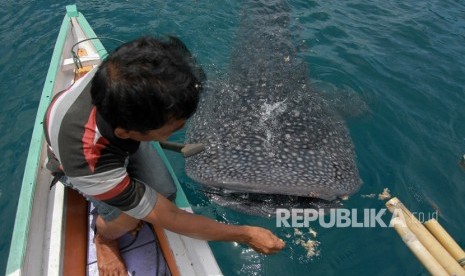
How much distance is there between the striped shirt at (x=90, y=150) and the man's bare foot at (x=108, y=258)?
79cm

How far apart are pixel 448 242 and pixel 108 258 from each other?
93.4 inches

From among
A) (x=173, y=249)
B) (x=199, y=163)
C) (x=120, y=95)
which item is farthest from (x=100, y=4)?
(x=120, y=95)

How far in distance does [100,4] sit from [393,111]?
19.8 feet

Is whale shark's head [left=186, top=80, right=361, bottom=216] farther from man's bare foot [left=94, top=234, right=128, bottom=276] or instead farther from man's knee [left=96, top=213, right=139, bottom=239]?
man's bare foot [left=94, top=234, right=128, bottom=276]

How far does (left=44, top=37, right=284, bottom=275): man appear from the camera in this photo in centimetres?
172

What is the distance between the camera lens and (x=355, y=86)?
582 centimetres

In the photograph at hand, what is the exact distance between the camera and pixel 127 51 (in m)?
1.78

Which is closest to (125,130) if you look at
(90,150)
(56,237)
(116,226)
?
(90,150)

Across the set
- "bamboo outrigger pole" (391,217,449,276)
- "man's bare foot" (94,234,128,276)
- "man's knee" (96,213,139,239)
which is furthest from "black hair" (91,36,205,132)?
"bamboo outrigger pole" (391,217,449,276)

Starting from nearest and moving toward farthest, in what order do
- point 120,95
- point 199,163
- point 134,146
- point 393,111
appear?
point 120,95 < point 134,146 < point 199,163 < point 393,111

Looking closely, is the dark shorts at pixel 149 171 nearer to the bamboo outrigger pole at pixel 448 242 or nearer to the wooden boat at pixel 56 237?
the wooden boat at pixel 56 237

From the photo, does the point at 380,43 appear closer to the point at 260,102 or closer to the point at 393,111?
the point at 393,111

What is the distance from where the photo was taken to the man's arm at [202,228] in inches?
95.0

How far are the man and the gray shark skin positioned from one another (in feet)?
2.11
